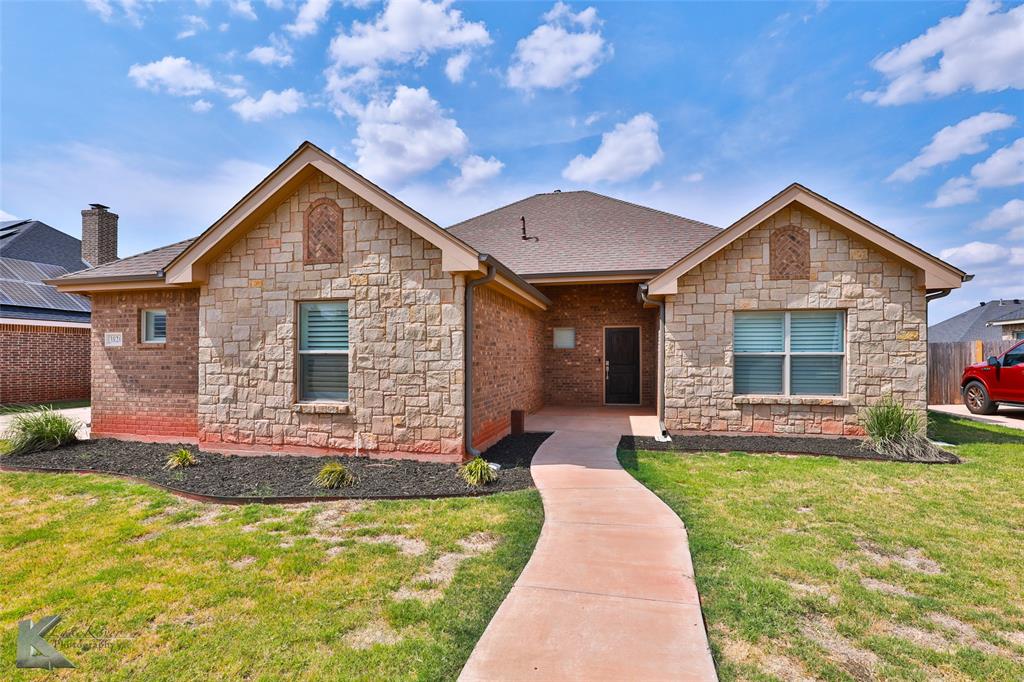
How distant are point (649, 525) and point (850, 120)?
420 inches

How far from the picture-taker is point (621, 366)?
13.8 m


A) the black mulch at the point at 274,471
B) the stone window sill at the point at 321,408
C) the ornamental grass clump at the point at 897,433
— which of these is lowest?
the black mulch at the point at 274,471

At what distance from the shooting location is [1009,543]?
4246 millimetres

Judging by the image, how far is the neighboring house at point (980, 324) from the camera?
2370 cm

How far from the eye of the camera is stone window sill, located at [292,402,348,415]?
24.1ft

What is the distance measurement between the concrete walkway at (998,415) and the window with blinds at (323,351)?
13911 millimetres

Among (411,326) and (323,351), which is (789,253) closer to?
(411,326)

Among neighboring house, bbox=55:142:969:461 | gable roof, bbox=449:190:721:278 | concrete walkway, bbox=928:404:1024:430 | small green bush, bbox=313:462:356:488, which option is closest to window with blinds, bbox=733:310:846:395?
neighboring house, bbox=55:142:969:461

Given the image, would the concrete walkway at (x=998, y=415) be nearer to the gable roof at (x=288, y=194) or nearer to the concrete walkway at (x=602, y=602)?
the concrete walkway at (x=602, y=602)

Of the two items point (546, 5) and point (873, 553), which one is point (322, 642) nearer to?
point (873, 553)

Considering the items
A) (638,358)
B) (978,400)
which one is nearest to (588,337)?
(638,358)

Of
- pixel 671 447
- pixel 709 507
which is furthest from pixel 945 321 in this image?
pixel 709 507

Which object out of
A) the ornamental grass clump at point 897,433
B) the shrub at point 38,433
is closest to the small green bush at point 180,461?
the shrub at point 38,433

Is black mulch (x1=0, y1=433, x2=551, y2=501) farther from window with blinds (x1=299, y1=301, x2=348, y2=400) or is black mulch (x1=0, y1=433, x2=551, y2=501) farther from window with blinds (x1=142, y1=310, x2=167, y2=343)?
window with blinds (x1=142, y1=310, x2=167, y2=343)
